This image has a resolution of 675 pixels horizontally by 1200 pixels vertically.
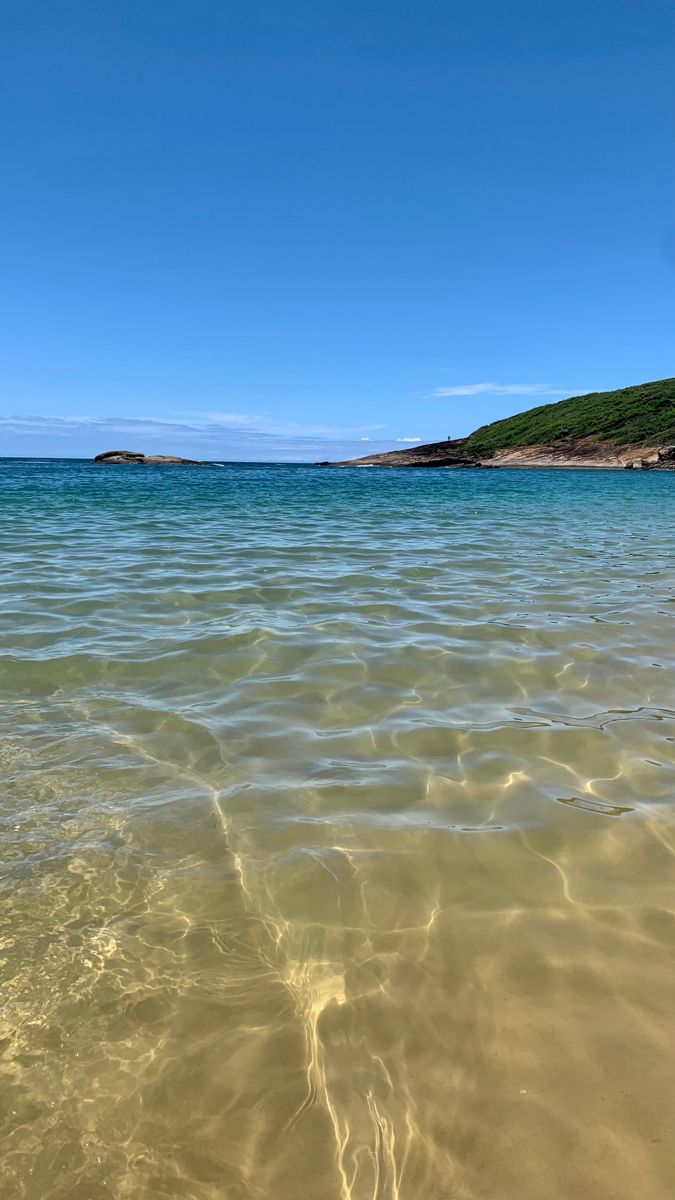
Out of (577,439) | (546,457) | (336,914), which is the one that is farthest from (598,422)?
(336,914)

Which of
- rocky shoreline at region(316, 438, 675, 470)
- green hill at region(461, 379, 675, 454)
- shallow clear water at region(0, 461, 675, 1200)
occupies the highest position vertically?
green hill at region(461, 379, 675, 454)

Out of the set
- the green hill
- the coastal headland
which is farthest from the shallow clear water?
the green hill

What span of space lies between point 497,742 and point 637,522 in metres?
15.9

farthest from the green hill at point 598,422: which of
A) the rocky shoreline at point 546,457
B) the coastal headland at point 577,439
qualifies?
the rocky shoreline at point 546,457

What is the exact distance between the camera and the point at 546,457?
237ft

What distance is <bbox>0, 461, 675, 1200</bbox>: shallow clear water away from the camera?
5.71 ft

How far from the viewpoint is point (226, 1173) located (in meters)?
1.66

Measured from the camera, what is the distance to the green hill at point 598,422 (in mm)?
68500

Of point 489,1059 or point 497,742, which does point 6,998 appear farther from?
point 497,742

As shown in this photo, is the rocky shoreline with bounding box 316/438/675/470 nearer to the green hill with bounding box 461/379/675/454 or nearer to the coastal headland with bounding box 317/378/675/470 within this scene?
the coastal headland with bounding box 317/378/675/470

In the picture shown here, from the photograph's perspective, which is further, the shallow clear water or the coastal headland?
the coastal headland

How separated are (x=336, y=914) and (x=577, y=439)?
77939 millimetres

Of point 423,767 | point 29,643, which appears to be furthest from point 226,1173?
point 29,643

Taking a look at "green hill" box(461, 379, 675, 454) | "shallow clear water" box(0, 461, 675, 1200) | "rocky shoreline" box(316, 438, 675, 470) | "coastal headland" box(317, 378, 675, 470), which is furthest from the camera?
"green hill" box(461, 379, 675, 454)
